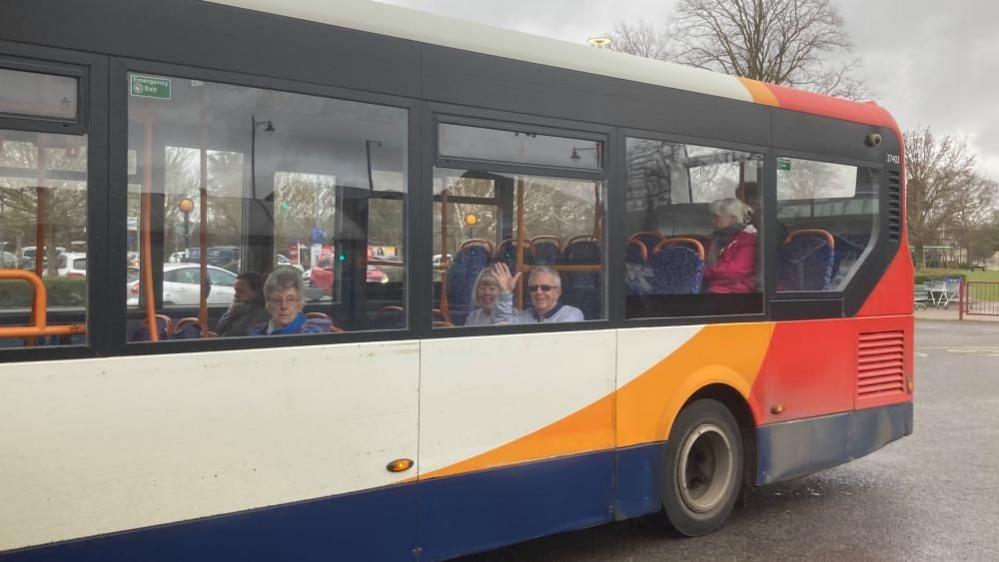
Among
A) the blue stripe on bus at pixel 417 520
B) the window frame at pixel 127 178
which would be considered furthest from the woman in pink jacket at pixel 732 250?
the window frame at pixel 127 178

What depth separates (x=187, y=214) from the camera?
3.56 metres

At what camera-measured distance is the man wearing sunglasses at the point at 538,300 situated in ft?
14.7

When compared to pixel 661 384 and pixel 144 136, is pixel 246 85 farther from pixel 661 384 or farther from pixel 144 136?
pixel 661 384

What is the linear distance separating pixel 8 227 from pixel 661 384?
342 centimetres

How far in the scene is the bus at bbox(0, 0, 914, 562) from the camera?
323 centimetres

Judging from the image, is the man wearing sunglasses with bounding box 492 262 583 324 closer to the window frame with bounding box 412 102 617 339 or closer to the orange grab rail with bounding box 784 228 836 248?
the window frame with bounding box 412 102 617 339

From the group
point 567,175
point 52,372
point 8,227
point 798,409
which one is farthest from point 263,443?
point 798,409

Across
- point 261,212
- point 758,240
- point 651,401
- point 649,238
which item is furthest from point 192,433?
point 758,240

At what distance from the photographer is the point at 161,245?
3.44 meters

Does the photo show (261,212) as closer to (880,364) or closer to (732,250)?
(732,250)

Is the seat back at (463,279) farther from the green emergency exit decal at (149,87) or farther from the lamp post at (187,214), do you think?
the green emergency exit decal at (149,87)

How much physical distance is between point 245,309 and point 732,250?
128 inches

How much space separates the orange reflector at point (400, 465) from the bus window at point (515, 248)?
26.1 inches

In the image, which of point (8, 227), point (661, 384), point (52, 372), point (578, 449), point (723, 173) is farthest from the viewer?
point (723, 173)
